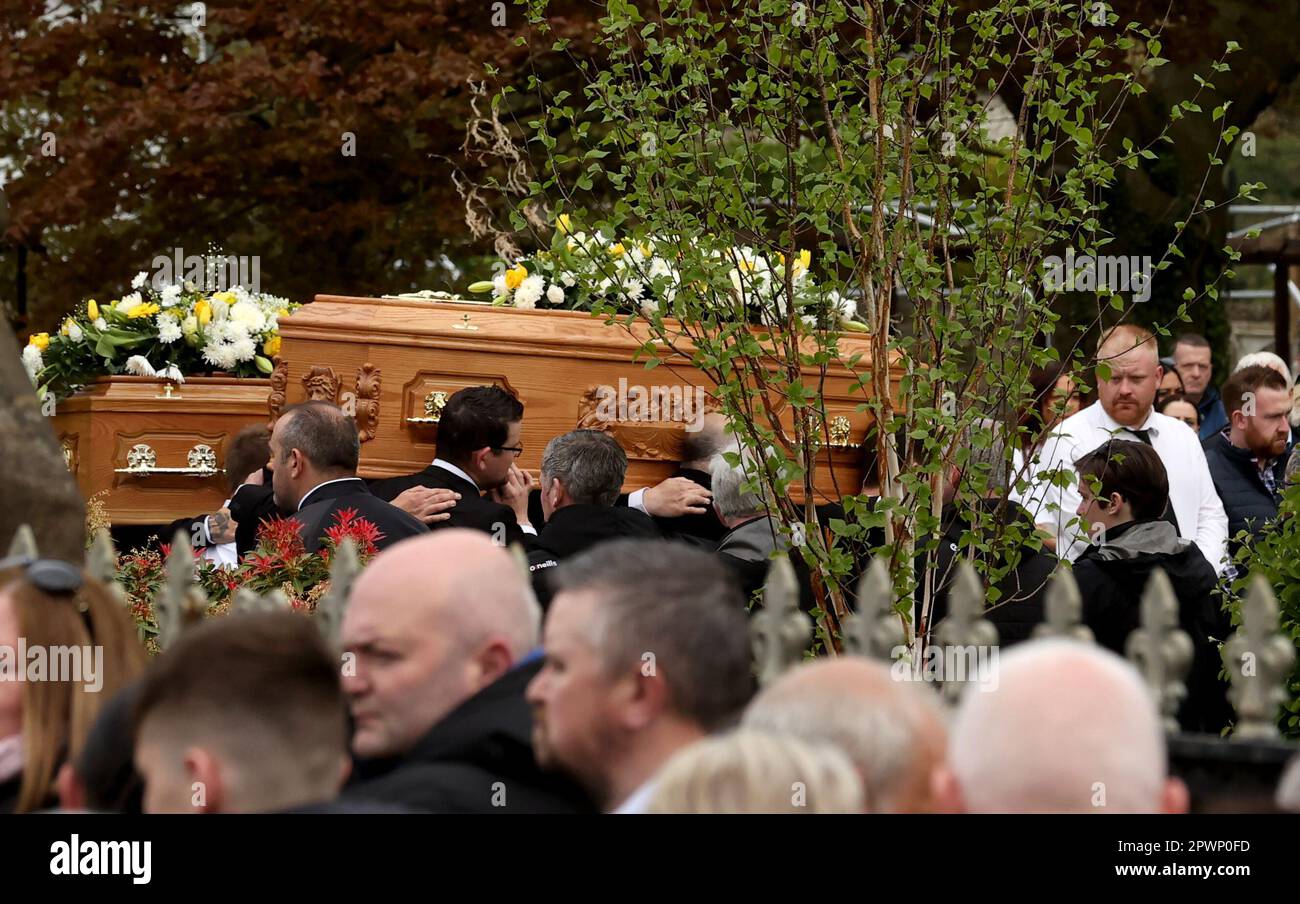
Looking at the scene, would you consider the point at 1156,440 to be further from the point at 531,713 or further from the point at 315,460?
the point at 531,713

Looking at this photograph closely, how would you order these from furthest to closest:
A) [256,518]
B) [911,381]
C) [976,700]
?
[256,518], [911,381], [976,700]

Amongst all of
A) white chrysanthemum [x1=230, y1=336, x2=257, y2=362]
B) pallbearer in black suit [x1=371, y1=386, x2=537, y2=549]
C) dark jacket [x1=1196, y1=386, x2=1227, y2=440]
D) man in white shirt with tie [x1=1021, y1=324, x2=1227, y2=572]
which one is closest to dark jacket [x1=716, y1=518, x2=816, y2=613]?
pallbearer in black suit [x1=371, y1=386, x2=537, y2=549]

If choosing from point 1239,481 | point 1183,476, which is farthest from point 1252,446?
point 1183,476

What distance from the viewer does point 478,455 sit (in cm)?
646

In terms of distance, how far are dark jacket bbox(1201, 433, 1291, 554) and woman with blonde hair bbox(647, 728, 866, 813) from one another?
5.63 metres

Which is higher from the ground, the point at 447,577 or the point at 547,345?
the point at 547,345

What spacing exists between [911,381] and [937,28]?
3.29ft

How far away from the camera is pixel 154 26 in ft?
47.3

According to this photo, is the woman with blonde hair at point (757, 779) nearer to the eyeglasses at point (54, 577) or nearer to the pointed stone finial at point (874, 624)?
the pointed stone finial at point (874, 624)

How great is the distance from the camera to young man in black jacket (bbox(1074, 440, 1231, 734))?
5.45 meters

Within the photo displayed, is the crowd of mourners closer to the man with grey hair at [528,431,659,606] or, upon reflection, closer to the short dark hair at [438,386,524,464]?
the man with grey hair at [528,431,659,606]

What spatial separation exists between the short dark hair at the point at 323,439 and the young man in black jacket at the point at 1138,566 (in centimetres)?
242
